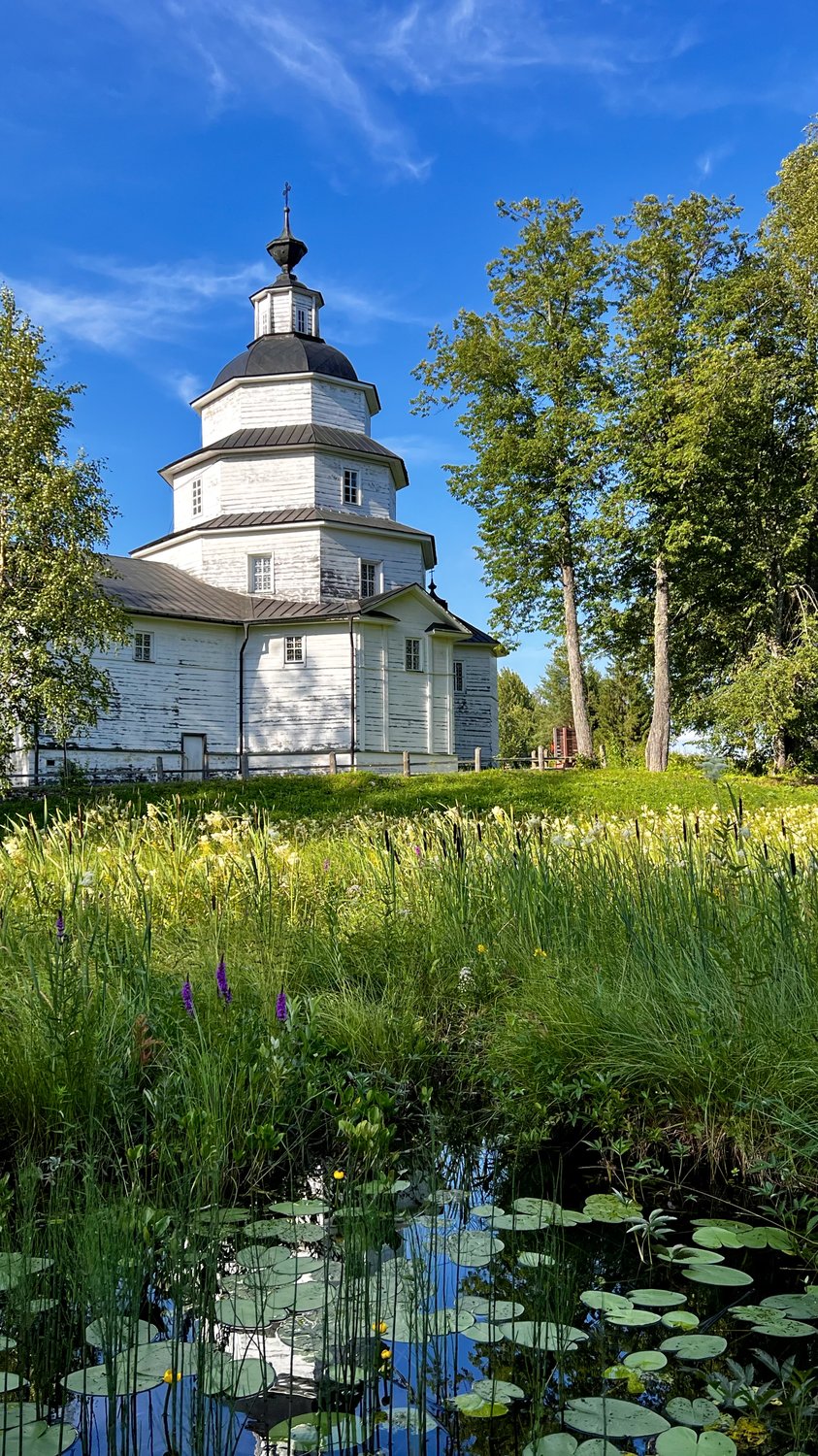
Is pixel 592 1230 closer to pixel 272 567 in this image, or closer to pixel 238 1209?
pixel 238 1209

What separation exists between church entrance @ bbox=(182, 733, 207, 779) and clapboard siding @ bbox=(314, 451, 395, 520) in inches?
350

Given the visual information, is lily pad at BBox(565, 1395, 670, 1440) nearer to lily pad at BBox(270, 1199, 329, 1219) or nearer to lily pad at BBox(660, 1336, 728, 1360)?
lily pad at BBox(660, 1336, 728, 1360)

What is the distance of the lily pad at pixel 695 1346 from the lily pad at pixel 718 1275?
0.30 m

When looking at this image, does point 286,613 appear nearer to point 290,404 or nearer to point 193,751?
point 193,751

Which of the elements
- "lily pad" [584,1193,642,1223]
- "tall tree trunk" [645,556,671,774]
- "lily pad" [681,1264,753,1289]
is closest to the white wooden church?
"tall tree trunk" [645,556,671,774]

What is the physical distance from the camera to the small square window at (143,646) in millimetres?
26348

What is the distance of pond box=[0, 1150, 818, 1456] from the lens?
1.89 metres

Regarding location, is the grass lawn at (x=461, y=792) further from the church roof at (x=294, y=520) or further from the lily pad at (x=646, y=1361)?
the lily pad at (x=646, y=1361)

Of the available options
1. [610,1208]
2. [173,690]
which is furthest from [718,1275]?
[173,690]

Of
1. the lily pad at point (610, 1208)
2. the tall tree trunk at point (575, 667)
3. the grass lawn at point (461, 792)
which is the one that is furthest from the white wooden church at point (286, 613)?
the lily pad at point (610, 1208)

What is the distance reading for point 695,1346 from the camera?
2148 mm

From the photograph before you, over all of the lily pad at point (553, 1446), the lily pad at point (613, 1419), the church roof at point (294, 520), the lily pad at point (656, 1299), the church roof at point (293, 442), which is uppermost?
the church roof at point (293, 442)

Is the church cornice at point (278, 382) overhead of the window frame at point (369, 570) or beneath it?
overhead

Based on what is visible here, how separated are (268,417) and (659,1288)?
106 feet
